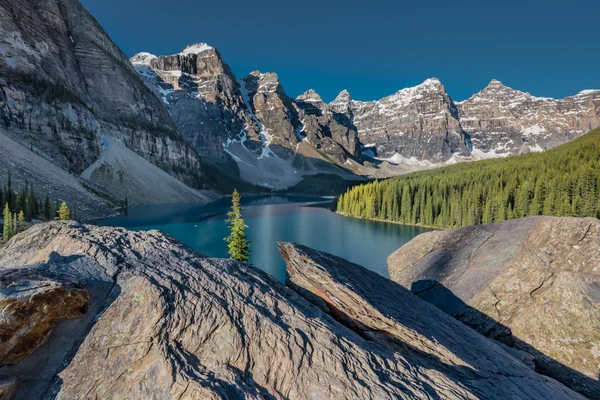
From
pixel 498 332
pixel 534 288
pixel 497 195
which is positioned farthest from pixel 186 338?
pixel 497 195

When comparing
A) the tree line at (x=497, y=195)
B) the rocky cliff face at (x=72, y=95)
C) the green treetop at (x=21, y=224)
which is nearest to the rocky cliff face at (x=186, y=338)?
the green treetop at (x=21, y=224)

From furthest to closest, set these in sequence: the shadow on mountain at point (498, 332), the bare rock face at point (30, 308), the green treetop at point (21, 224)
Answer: the green treetop at point (21, 224), the shadow on mountain at point (498, 332), the bare rock face at point (30, 308)

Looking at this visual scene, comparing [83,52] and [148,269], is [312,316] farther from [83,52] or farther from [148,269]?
[83,52]

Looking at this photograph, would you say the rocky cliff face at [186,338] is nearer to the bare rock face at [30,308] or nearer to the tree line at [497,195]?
the bare rock face at [30,308]

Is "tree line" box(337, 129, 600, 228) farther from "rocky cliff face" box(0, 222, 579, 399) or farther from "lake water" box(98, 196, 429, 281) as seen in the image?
"rocky cliff face" box(0, 222, 579, 399)

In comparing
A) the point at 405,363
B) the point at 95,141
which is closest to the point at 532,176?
the point at 405,363

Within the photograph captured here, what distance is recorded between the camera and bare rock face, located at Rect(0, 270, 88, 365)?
4.04 metres

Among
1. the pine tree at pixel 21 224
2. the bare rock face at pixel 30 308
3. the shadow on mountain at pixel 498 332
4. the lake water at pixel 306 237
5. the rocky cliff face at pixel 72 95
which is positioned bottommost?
the lake water at pixel 306 237

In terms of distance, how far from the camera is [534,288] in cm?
1260

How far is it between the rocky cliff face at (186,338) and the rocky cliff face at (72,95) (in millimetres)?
113594

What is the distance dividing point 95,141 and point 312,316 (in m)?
138

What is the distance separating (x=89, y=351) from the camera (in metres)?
4.30

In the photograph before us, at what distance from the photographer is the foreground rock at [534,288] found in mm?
10672

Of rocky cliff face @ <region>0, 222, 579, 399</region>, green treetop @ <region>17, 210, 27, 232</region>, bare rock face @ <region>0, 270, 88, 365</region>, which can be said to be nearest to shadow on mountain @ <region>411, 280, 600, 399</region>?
rocky cliff face @ <region>0, 222, 579, 399</region>
